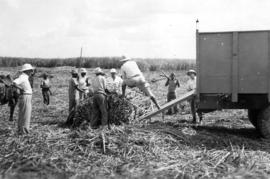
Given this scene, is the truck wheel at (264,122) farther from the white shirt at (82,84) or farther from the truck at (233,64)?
the white shirt at (82,84)

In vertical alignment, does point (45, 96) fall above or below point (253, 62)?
below

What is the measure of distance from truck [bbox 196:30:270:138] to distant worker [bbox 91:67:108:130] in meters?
2.54

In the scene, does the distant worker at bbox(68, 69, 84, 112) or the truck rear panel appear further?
the distant worker at bbox(68, 69, 84, 112)

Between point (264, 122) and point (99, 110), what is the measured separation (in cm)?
429

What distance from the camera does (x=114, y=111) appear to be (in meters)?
10.6

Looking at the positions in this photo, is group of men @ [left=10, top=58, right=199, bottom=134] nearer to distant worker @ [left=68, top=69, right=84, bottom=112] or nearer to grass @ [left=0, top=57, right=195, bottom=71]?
distant worker @ [left=68, top=69, right=84, bottom=112]

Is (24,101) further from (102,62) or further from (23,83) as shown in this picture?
(102,62)

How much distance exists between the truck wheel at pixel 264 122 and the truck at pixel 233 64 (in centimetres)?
36

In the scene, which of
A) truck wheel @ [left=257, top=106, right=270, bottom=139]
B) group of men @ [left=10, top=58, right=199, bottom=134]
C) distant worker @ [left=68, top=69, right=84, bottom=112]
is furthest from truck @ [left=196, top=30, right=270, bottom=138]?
distant worker @ [left=68, top=69, right=84, bottom=112]

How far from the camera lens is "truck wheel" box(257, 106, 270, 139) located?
373 inches

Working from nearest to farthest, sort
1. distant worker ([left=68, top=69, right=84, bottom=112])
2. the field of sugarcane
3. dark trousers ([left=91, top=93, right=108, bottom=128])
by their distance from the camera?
the field of sugarcane < dark trousers ([left=91, top=93, right=108, bottom=128]) < distant worker ([left=68, top=69, right=84, bottom=112])

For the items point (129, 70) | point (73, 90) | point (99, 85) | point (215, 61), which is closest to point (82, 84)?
point (73, 90)

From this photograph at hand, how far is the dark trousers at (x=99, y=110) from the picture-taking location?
1023 centimetres

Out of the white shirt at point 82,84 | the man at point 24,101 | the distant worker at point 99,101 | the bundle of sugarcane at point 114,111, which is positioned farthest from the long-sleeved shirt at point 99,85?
the white shirt at point 82,84
